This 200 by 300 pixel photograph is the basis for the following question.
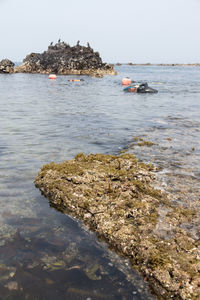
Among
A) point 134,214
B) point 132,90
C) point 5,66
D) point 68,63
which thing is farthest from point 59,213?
point 68,63

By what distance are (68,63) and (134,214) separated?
86489 millimetres

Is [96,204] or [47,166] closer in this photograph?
[96,204]

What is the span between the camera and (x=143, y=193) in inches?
275

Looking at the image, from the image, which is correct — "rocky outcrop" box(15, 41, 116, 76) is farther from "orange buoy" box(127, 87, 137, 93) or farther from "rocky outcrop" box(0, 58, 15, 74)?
"orange buoy" box(127, 87, 137, 93)

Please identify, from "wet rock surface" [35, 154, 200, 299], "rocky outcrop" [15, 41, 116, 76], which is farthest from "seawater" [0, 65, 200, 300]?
"rocky outcrop" [15, 41, 116, 76]

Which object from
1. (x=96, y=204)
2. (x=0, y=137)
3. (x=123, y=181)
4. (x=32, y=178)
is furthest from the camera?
(x=0, y=137)

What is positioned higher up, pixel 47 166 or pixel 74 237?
pixel 47 166

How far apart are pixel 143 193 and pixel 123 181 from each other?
79cm

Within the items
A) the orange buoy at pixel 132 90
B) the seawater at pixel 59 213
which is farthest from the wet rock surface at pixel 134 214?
the orange buoy at pixel 132 90

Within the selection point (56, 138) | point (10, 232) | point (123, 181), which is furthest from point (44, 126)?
point (10, 232)

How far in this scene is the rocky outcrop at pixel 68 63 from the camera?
86.2m

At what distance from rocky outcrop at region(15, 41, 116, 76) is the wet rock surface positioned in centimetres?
8122

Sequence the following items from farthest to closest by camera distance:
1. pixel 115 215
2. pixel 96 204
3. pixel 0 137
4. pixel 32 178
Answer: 1. pixel 0 137
2. pixel 32 178
3. pixel 96 204
4. pixel 115 215

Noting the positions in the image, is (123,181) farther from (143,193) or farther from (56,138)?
(56,138)
